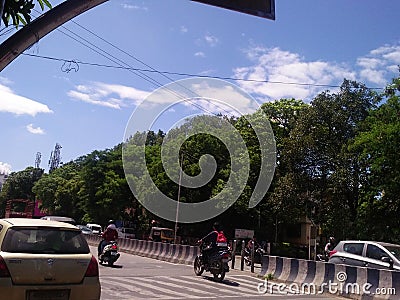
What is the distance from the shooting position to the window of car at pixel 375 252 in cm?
1407

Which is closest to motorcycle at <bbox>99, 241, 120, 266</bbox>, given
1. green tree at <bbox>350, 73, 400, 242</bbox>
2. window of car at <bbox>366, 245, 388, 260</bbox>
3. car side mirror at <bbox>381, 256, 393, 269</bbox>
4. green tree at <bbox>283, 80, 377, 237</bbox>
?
window of car at <bbox>366, 245, 388, 260</bbox>

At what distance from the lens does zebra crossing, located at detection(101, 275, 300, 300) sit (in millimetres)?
10625

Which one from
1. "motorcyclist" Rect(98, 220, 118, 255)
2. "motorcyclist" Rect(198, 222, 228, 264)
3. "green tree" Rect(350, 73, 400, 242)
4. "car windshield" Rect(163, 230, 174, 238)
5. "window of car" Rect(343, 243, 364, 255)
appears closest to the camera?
"motorcyclist" Rect(198, 222, 228, 264)

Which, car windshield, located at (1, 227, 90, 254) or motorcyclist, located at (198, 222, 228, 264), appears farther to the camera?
motorcyclist, located at (198, 222, 228, 264)

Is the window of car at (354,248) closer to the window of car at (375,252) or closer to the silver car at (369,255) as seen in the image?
the silver car at (369,255)

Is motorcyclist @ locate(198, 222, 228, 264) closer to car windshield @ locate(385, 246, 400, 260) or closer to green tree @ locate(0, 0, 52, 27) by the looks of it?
car windshield @ locate(385, 246, 400, 260)

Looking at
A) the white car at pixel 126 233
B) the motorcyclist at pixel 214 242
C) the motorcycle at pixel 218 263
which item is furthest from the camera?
the white car at pixel 126 233

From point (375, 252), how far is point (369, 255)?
0.69ft

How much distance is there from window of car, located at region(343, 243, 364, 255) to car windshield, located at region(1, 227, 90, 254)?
10.2 meters

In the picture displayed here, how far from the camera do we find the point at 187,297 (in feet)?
34.8

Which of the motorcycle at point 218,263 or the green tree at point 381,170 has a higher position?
the green tree at point 381,170

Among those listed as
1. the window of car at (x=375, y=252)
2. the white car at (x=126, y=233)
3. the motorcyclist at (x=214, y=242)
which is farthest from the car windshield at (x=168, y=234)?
the window of car at (x=375, y=252)

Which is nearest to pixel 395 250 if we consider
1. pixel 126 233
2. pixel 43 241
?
pixel 43 241

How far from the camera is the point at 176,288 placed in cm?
1205
